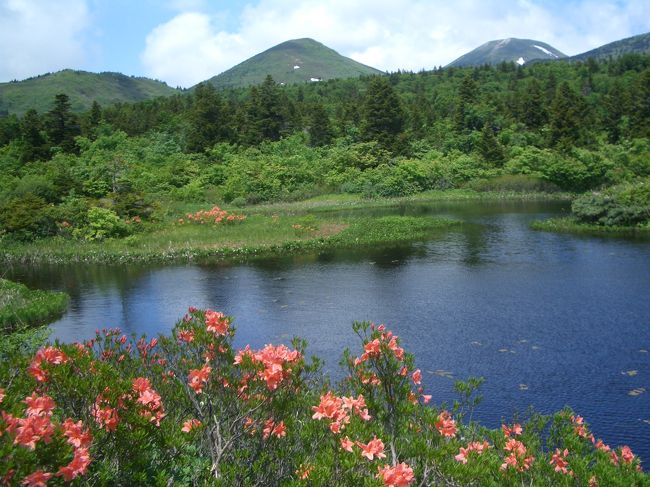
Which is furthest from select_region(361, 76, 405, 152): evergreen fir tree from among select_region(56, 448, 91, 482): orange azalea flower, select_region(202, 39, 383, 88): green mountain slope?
select_region(202, 39, 383, 88): green mountain slope

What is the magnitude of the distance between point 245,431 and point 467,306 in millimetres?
11809

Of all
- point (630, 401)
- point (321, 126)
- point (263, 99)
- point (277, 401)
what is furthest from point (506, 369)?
point (263, 99)

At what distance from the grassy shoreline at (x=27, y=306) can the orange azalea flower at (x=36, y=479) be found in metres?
13.8

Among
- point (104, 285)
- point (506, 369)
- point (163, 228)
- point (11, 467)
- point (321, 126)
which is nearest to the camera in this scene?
point (11, 467)

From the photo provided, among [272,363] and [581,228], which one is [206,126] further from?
[272,363]

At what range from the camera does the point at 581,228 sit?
27.7 m

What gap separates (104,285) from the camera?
822 inches

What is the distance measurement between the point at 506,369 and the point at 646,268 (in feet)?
36.3

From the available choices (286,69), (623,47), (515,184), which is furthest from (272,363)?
(623,47)

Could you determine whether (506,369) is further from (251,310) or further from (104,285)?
(104,285)

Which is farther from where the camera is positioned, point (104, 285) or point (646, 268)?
point (104, 285)

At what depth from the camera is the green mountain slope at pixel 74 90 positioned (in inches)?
4803

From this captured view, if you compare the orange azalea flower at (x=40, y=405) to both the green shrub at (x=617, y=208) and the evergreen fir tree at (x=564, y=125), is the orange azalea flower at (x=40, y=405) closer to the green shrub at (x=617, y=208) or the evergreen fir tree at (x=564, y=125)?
the green shrub at (x=617, y=208)

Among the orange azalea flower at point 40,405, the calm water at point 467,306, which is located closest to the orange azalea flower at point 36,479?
the orange azalea flower at point 40,405
